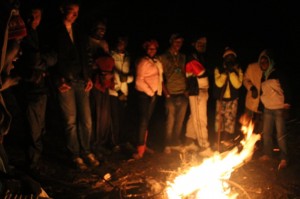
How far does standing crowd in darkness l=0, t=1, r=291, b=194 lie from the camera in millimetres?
5762

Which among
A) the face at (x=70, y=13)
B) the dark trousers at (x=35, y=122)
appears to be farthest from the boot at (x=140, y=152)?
the face at (x=70, y=13)

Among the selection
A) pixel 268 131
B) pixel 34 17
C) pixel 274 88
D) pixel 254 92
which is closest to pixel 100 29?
pixel 34 17

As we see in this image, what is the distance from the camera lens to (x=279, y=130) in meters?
6.82

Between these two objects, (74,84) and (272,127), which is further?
(272,127)

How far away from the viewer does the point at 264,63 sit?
684 cm

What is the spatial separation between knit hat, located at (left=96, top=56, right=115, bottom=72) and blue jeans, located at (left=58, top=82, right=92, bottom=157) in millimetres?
604

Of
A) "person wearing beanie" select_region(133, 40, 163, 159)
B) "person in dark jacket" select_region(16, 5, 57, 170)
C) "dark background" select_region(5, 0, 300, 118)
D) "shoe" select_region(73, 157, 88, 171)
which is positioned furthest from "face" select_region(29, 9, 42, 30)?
"dark background" select_region(5, 0, 300, 118)

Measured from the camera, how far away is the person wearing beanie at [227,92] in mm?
7406

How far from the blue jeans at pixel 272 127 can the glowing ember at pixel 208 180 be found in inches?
57.7

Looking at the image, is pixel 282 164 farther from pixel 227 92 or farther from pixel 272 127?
pixel 227 92

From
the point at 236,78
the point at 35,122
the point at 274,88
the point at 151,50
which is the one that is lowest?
the point at 35,122

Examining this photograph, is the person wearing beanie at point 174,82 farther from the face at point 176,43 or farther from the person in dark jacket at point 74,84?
the person in dark jacket at point 74,84

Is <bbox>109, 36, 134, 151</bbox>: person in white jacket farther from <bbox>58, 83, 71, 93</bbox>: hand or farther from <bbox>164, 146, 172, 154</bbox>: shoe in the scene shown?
<bbox>58, 83, 71, 93</bbox>: hand

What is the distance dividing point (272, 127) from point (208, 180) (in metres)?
2.62
